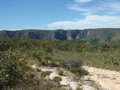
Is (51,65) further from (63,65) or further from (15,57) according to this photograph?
(15,57)

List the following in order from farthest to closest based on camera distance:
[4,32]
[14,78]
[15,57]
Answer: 1. [4,32]
2. [15,57]
3. [14,78]

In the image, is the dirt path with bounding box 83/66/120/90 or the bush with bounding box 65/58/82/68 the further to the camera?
the bush with bounding box 65/58/82/68

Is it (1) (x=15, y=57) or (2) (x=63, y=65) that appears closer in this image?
(1) (x=15, y=57)

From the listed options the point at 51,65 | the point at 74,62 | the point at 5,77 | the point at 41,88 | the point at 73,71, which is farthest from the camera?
the point at 51,65

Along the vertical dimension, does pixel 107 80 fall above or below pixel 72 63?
below

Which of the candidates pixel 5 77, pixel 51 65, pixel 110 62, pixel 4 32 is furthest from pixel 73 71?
pixel 4 32

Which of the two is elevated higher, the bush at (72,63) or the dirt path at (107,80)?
the bush at (72,63)

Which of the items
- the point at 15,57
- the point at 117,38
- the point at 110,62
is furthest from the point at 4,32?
the point at 15,57

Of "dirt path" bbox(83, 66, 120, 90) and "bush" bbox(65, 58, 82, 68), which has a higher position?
"bush" bbox(65, 58, 82, 68)

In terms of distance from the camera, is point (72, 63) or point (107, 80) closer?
point (107, 80)

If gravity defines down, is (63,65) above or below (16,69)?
below

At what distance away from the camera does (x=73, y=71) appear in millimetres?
17375

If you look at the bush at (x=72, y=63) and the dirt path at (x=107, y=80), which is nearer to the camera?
the dirt path at (x=107, y=80)

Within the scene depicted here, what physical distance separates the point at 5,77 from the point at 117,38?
198m
